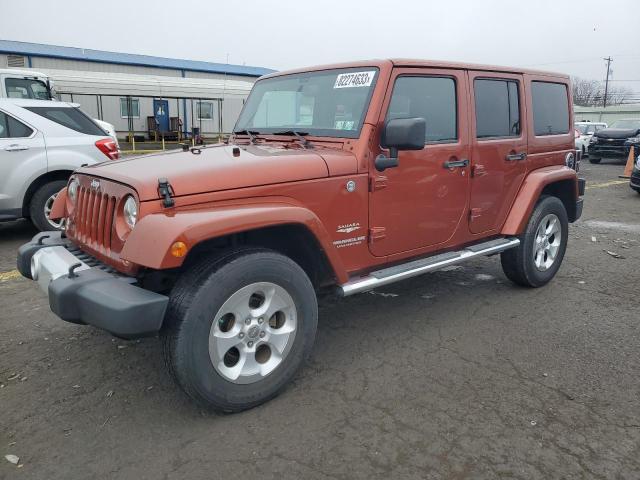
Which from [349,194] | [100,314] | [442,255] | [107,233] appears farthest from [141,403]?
[442,255]

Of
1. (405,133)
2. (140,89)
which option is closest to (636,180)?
(405,133)

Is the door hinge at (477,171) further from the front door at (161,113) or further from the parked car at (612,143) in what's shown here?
the front door at (161,113)

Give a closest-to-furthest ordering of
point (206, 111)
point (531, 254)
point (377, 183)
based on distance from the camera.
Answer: point (377, 183)
point (531, 254)
point (206, 111)

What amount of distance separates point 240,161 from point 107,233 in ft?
2.77

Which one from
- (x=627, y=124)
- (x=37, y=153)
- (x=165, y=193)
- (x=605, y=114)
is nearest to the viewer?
(x=165, y=193)

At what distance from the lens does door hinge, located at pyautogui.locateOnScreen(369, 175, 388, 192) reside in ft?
10.9

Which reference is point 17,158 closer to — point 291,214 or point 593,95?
point 291,214

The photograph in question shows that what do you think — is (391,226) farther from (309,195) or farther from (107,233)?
(107,233)

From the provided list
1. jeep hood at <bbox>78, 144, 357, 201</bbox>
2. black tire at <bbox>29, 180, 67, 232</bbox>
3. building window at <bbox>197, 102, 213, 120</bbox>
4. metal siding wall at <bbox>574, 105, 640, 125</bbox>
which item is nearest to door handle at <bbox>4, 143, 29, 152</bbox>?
black tire at <bbox>29, 180, 67, 232</bbox>

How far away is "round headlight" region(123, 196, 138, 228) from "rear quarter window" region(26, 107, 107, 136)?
4.69 meters

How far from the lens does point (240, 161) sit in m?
2.92

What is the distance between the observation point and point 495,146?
4.20 m

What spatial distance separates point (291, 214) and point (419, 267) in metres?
1.26

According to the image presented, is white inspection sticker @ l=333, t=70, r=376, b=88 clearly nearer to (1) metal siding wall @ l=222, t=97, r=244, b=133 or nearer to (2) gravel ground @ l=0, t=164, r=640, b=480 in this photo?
(2) gravel ground @ l=0, t=164, r=640, b=480
